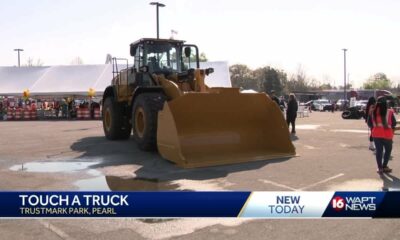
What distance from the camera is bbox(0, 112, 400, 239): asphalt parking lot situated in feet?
15.8

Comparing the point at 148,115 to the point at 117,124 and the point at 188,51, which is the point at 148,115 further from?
the point at 117,124

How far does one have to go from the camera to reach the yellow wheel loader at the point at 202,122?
9133mm

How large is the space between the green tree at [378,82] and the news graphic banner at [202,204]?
480 ft

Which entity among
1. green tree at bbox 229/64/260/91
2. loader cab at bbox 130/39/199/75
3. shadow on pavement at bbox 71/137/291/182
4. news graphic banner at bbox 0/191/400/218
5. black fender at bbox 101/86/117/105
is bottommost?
shadow on pavement at bbox 71/137/291/182

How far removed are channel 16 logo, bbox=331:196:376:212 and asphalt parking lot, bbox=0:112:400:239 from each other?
1319mm

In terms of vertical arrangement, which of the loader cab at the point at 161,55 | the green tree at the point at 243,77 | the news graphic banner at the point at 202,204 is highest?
the green tree at the point at 243,77

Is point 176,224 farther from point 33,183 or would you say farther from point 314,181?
point 33,183

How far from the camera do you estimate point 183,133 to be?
9.56m

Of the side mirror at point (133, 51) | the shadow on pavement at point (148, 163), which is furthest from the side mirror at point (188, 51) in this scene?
the shadow on pavement at point (148, 163)

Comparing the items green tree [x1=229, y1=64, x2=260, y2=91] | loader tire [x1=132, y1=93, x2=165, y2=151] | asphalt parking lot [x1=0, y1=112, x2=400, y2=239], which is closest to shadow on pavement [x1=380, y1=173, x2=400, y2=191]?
asphalt parking lot [x1=0, y1=112, x2=400, y2=239]

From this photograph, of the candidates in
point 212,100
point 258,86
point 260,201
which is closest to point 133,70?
point 212,100

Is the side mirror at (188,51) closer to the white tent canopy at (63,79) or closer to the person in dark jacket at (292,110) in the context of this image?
the person in dark jacket at (292,110)

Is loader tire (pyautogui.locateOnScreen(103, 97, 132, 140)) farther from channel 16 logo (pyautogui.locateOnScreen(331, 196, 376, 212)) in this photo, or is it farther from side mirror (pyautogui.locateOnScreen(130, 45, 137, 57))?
channel 16 logo (pyautogui.locateOnScreen(331, 196, 376, 212))

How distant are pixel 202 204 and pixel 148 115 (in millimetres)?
6897
